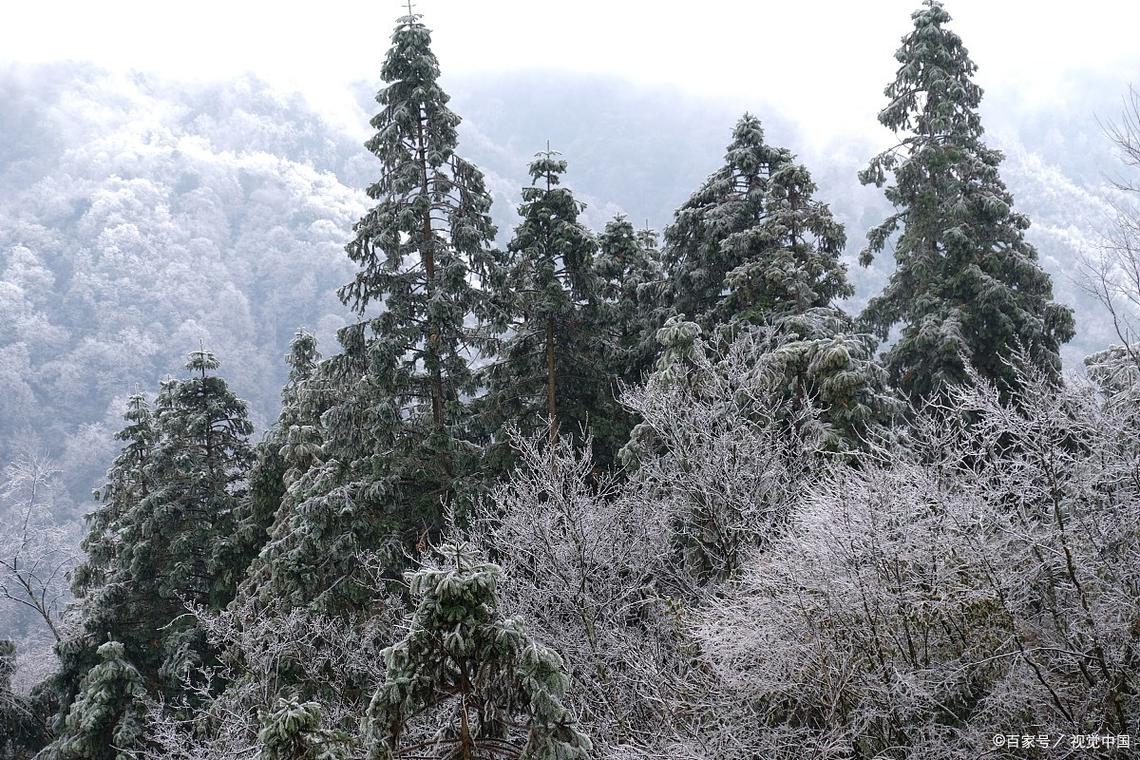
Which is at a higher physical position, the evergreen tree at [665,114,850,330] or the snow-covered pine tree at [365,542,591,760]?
the evergreen tree at [665,114,850,330]

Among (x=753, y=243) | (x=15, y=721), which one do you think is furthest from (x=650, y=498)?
(x=15, y=721)

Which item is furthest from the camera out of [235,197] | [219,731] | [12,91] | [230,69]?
[230,69]

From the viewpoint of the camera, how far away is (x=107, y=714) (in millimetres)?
19375

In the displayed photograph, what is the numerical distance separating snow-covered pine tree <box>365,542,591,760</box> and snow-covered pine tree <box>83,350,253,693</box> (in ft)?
54.5

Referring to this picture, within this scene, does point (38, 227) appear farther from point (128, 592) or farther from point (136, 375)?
point (128, 592)

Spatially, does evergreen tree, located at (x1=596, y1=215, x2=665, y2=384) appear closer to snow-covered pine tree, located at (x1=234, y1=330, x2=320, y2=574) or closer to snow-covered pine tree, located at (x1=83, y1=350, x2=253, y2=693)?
snow-covered pine tree, located at (x1=234, y1=330, x2=320, y2=574)

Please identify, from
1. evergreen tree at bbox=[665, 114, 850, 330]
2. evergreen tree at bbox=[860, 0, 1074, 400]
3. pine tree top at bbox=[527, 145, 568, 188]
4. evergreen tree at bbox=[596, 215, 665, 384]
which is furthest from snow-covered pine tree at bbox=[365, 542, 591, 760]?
evergreen tree at bbox=[860, 0, 1074, 400]

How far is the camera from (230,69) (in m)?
148

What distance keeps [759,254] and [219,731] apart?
14.1m

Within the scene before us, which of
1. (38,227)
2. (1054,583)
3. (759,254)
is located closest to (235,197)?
(38,227)

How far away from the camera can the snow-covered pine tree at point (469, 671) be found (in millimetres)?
6812

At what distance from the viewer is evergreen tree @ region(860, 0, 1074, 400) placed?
63.3ft

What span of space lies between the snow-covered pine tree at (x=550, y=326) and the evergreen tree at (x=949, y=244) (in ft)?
23.4

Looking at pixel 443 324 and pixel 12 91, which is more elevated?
pixel 12 91
